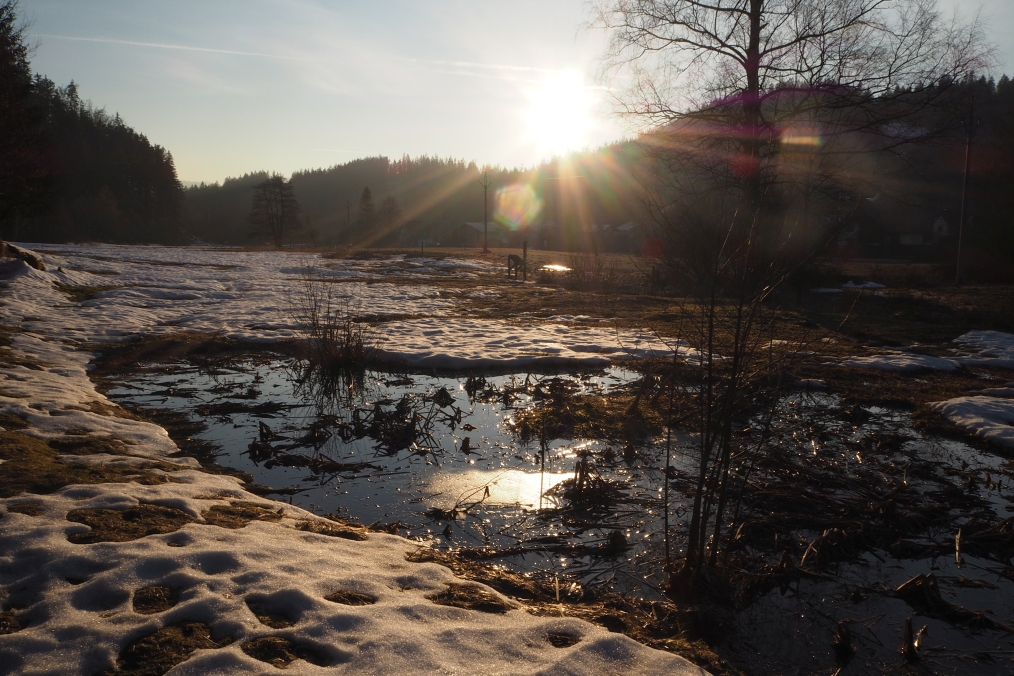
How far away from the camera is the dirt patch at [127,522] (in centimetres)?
306

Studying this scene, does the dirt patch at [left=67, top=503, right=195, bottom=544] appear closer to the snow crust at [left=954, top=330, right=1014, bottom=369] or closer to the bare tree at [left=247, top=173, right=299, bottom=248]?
the snow crust at [left=954, top=330, right=1014, bottom=369]

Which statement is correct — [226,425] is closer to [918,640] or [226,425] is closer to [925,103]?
[918,640]

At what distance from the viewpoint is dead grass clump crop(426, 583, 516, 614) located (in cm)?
278

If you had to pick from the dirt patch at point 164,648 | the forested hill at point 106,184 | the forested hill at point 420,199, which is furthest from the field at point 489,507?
the forested hill at point 106,184

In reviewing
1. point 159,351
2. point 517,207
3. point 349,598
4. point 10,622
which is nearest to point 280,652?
point 349,598

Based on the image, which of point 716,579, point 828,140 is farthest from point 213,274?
point 716,579

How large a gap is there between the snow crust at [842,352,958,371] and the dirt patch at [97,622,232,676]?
875cm

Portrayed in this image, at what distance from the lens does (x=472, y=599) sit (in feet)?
9.36

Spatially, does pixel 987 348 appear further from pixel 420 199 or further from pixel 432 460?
pixel 420 199

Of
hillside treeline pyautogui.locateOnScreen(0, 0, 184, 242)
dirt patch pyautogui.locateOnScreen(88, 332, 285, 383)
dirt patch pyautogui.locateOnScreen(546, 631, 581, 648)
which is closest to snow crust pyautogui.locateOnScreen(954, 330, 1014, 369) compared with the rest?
dirt patch pyautogui.locateOnScreen(546, 631, 581, 648)

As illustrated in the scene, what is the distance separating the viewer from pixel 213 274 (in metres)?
22.4

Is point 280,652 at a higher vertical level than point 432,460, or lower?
higher

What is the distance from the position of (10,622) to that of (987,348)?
476 inches

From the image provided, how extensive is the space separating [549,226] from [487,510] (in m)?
74.0
